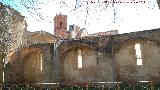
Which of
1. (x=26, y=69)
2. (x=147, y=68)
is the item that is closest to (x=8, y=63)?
(x=26, y=69)

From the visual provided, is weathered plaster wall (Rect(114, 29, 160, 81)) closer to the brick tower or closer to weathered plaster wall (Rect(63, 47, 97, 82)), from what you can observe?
weathered plaster wall (Rect(63, 47, 97, 82))

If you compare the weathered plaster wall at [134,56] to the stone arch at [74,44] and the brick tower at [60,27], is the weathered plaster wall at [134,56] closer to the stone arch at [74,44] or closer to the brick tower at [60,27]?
the stone arch at [74,44]

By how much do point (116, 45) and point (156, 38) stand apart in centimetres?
311

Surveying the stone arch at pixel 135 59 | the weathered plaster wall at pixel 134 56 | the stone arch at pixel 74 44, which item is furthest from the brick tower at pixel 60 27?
the stone arch at pixel 135 59

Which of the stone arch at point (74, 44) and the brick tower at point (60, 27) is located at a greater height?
the brick tower at point (60, 27)

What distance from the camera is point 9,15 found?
74.7ft

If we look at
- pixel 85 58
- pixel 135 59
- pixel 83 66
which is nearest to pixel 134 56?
pixel 135 59

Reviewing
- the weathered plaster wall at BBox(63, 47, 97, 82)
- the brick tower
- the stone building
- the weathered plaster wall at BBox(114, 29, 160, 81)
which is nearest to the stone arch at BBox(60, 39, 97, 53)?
the stone building

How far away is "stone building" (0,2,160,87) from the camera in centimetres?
2031

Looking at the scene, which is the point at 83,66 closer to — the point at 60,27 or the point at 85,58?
the point at 85,58

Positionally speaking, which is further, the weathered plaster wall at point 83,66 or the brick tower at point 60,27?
the brick tower at point 60,27

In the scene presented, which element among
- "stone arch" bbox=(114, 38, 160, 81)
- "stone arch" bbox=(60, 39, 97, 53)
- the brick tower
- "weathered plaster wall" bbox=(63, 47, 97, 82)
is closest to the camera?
"stone arch" bbox=(114, 38, 160, 81)

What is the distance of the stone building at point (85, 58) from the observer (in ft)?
66.6

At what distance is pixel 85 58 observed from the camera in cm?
2286
